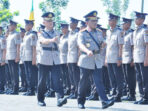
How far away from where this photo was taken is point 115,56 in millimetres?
9641

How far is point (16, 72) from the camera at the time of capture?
11477 millimetres

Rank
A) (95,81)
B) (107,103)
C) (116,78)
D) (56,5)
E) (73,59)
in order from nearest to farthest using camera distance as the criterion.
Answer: (107,103) → (95,81) → (116,78) → (73,59) → (56,5)

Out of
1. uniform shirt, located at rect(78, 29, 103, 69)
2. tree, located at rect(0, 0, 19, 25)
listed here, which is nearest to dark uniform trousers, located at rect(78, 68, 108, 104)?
uniform shirt, located at rect(78, 29, 103, 69)

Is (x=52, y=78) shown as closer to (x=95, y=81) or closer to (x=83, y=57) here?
(x=83, y=57)

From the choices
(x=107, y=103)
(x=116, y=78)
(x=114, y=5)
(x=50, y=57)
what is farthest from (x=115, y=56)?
(x=114, y=5)

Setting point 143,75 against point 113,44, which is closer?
point 143,75

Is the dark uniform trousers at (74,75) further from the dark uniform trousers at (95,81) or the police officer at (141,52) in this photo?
the dark uniform trousers at (95,81)

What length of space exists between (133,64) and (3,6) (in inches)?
1501

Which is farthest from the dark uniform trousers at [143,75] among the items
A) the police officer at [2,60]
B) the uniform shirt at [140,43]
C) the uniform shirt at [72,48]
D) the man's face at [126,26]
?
the police officer at [2,60]

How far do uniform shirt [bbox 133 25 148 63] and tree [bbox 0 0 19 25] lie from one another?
118ft

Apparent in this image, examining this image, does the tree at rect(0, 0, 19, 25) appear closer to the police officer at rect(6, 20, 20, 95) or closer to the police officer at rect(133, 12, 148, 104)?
the police officer at rect(6, 20, 20, 95)

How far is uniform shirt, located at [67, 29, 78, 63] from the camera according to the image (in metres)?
10.3

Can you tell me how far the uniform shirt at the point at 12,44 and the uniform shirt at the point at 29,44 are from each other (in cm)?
26

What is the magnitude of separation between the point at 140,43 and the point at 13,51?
4054mm
